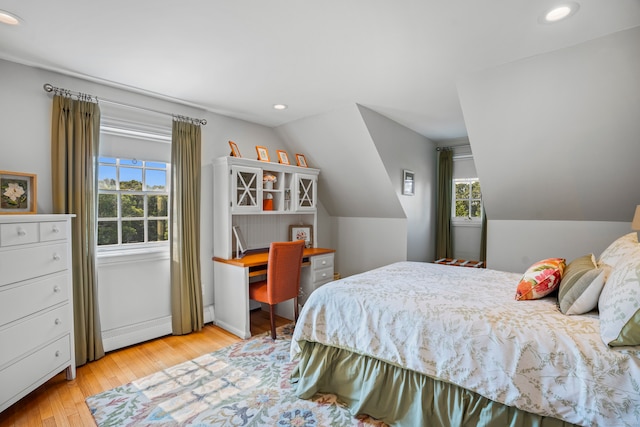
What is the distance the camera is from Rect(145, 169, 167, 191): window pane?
320 cm

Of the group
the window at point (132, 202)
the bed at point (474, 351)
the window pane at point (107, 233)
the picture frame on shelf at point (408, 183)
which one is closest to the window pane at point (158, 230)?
the window at point (132, 202)

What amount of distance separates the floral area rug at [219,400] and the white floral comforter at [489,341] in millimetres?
366

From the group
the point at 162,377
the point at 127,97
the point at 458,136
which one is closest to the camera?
the point at 162,377

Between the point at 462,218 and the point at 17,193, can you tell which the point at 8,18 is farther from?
the point at 462,218

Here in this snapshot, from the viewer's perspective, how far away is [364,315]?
196 cm

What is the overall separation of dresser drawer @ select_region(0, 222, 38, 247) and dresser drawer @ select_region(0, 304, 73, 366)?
506mm

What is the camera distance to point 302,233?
430cm

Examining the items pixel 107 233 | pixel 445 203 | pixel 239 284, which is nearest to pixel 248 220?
pixel 239 284

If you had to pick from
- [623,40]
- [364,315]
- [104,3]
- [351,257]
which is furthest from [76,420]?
[623,40]

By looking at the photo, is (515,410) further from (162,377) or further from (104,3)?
(104,3)

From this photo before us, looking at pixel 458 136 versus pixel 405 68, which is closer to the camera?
pixel 405 68

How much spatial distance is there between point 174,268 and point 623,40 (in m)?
3.97

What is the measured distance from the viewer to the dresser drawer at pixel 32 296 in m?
1.88

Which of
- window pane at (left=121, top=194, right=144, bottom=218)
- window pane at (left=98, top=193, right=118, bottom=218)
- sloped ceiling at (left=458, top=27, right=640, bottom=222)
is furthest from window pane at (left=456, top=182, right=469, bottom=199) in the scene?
window pane at (left=98, top=193, right=118, bottom=218)
